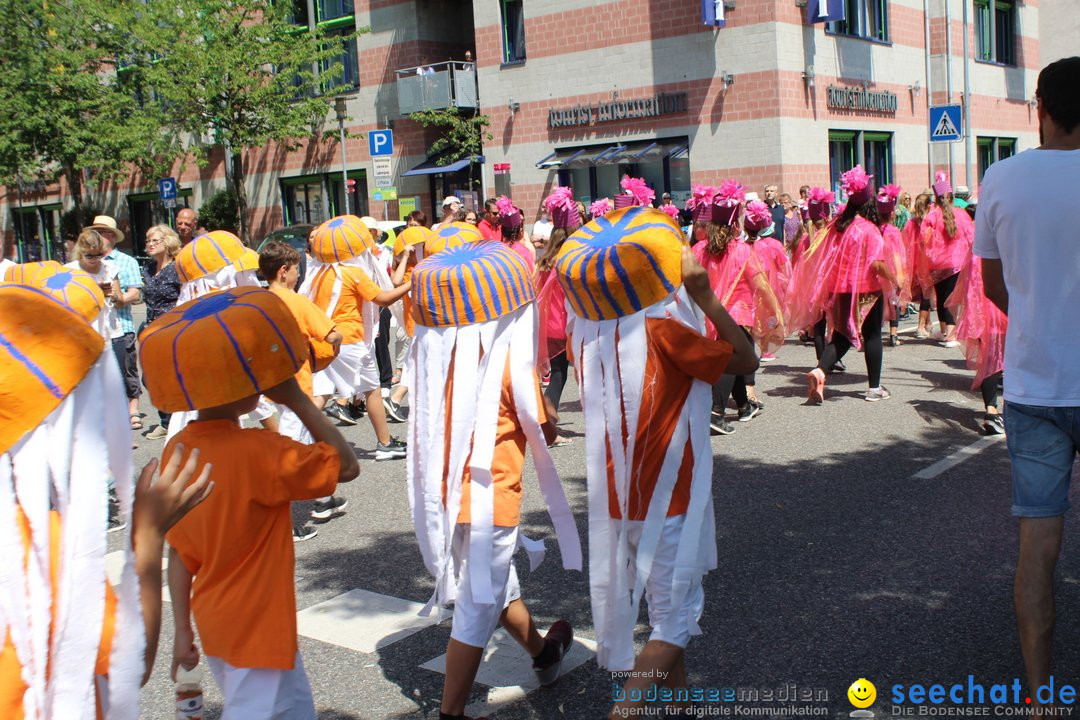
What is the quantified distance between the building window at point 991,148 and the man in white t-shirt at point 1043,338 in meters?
28.0

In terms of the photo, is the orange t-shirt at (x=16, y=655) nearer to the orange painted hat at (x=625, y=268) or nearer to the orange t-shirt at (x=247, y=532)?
the orange t-shirt at (x=247, y=532)

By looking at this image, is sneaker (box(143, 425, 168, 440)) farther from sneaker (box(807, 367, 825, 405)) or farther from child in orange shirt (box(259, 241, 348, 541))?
sneaker (box(807, 367, 825, 405))

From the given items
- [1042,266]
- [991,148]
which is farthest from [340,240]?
[991,148]

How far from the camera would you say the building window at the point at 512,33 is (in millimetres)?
26266

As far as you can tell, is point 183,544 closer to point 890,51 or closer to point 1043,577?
point 1043,577

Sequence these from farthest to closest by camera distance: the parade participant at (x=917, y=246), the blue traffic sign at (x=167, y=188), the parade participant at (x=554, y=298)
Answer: the blue traffic sign at (x=167, y=188) → the parade participant at (x=917, y=246) → the parade participant at (x=554, y=298)

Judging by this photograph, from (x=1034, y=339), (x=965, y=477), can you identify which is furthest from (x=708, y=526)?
(x=965, y=477)

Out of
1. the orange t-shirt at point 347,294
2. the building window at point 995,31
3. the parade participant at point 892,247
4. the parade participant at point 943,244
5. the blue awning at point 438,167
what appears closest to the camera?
the orange t-shirt at point 347,294

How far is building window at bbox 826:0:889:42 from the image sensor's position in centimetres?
2444

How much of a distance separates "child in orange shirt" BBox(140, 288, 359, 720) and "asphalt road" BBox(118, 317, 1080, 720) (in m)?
1.26

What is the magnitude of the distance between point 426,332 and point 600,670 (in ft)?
4.98

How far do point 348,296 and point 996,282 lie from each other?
16.6 ft

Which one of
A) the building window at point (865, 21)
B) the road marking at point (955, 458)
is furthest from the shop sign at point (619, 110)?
the road marking at point (955, 458)

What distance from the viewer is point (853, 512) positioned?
604 centimetres
